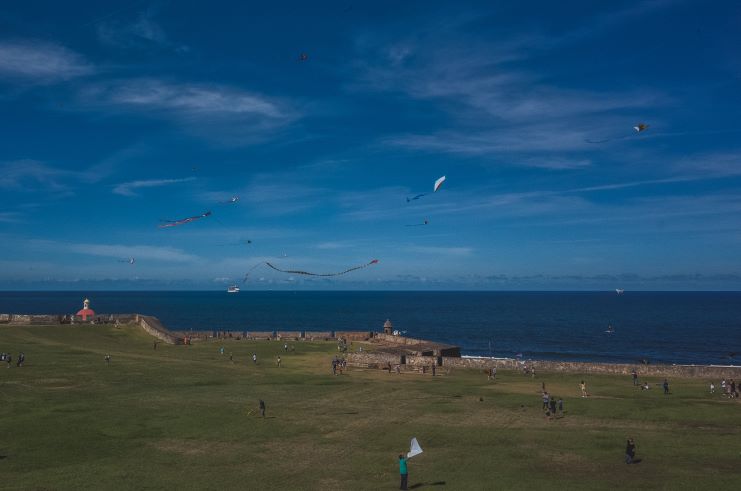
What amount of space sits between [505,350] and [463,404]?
58.0 meters

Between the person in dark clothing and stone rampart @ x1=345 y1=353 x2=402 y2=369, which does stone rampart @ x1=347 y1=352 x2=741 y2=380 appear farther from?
the person in dark clothing

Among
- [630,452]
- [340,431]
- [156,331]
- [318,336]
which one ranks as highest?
[156,331]

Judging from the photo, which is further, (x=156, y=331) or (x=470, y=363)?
(x=156, y=331)

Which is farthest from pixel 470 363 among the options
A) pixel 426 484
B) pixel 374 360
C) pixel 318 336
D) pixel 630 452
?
pixel 426 484

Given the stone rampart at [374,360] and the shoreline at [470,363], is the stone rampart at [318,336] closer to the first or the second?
the shoreline at [470,363]

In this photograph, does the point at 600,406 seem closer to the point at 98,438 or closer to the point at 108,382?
the point at 98,438

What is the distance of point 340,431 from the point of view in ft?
84.6

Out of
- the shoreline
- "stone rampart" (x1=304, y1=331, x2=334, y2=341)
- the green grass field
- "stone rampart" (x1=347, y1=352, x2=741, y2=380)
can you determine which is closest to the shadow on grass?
the green grass field

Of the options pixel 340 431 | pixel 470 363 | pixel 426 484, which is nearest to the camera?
pixel 426 484

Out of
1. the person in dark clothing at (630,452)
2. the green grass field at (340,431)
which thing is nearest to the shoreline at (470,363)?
the green grass field at (340,431)

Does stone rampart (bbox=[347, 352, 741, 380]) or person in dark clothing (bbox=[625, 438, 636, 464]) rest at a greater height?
stone rampart (bbox=[347, 352, 741, 380])

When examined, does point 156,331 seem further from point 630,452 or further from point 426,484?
point 630,452

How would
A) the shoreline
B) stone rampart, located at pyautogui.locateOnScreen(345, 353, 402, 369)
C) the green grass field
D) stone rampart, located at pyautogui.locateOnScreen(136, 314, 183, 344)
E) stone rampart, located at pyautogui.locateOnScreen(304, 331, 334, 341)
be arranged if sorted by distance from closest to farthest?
the green grass field → the shoreline → stone rampart, located at pyautogui.locateOnScreen(345, 353, 402, 369) → stone rampart, located at pyautogui.locateOnScreen(136, 314, 183, 344) → stone rampart, located at pyautogui.locateOnScreen(304, 331, 334, 341)

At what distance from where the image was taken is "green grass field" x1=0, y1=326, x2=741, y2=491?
19.5 meters
